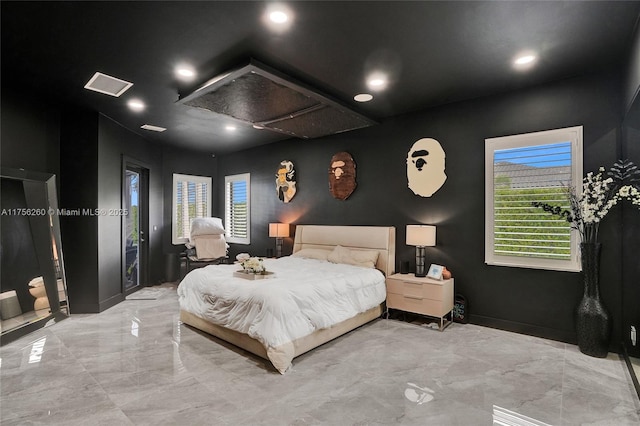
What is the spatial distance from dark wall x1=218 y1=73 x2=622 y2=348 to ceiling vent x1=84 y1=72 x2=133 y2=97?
3045 millimetres

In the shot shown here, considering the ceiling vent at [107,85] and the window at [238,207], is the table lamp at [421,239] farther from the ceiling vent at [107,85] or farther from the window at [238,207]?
the window at [238,207]

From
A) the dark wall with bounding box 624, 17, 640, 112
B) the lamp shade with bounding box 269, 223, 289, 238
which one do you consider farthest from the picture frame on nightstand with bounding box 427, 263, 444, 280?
the lamp shade with bounding box 269, 223, 289, 238

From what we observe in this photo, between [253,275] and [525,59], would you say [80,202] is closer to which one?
[253,275]

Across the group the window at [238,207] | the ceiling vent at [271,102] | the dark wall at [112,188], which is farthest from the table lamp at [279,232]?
the dark wall at [112,188]

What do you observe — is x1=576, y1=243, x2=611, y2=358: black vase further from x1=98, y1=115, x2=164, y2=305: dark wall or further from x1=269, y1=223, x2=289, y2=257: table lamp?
x1=98, y1=115, x2=164, y2=305: dark wall

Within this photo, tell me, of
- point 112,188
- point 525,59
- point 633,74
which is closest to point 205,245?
point 112,188

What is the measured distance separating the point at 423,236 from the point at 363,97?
1939 mm

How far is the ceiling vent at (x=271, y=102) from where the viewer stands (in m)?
3.24

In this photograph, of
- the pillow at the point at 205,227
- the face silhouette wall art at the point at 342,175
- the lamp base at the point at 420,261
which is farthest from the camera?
the pillow at the point at 205,227

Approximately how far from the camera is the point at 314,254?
5.25 meters

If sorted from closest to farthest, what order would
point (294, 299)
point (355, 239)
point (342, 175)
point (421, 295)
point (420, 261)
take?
point (294, 299) → point (421, 295) → point (420, 261) → point (355, 239) → point (342, 175)

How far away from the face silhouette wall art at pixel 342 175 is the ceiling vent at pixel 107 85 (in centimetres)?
309

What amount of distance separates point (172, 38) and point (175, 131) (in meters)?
3.28

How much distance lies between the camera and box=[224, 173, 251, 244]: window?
23.5ft
